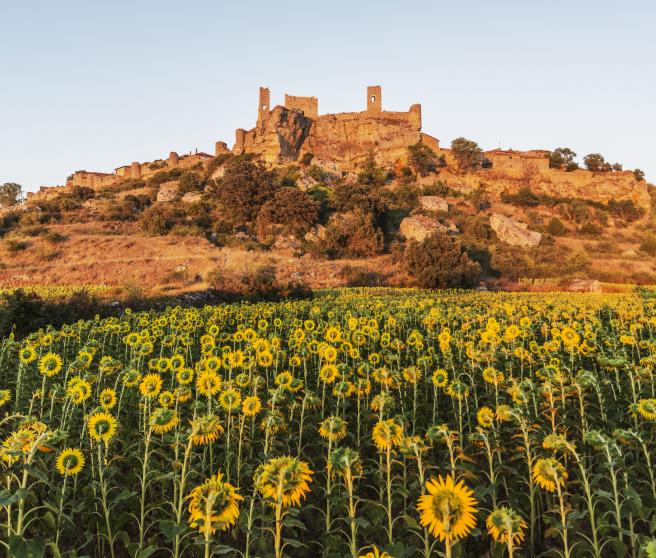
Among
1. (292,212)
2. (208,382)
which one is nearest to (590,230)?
(292,212)

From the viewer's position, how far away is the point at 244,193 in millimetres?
38938

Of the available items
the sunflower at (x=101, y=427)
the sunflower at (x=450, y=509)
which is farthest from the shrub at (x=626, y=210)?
the sunflower at (x=101, y=427)

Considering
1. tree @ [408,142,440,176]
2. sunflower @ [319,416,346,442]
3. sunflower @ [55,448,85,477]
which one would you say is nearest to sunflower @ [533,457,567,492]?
sunflower @ [319,416,346,442]

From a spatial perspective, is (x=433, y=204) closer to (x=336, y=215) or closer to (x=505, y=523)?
(x=336, y=215)

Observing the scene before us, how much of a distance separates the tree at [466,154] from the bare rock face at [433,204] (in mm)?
14633

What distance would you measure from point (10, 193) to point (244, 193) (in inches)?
2088

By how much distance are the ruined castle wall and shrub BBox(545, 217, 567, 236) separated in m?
40.0

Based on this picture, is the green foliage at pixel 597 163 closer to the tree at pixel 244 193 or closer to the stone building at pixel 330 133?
the stone building at pixel 330 133

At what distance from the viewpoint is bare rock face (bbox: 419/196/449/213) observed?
45250 mm

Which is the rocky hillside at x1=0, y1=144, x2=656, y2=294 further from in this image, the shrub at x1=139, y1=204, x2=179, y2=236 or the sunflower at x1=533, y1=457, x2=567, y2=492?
the sunflower at x1=533, y1=457, x2=567, y2=492

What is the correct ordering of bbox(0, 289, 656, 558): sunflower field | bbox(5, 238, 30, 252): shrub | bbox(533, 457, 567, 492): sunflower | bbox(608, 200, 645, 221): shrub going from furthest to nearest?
bbox(608, 200, 645, 221): shrub → bbox(5, 238, 30, 252): shrub → bbox(533, 457, 567, 492): sunflower → bbox(0, 289, 656, 558): sunflower field

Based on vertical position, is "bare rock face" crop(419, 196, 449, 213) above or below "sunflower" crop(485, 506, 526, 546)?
above

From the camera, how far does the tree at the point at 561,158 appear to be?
199ft

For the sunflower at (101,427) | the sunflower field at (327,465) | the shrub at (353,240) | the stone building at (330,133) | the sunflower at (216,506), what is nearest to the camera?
the sunflower at (216,506)
